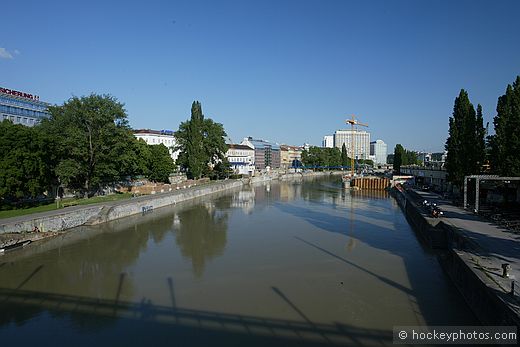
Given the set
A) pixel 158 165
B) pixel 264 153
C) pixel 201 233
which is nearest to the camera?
pixel 201 233

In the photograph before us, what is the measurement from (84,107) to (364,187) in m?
51.9

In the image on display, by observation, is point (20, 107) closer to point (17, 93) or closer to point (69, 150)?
point (17, 93)

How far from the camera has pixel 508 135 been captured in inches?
956

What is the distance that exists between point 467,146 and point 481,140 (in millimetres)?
1418

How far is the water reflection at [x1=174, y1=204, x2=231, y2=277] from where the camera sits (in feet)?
66.7

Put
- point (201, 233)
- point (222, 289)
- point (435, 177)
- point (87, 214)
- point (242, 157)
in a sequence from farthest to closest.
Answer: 1. point (242, 157)
2. point (435, 177)
3. point (87, 214)
4. point (201, 233)
5. point (222, 289)

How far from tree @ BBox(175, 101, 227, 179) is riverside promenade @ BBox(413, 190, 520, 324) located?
134ft

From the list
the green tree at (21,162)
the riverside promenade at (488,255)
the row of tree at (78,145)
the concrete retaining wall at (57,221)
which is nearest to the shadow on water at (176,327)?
A: the riverside promenade at (488,255)

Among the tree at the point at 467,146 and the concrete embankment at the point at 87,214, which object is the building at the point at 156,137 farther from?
the tree at the point at 467,146

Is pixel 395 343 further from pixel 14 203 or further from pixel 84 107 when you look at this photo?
pixel 84 107

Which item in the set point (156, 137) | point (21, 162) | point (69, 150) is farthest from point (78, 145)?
point (156, 137)

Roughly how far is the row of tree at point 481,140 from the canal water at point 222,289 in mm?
7941

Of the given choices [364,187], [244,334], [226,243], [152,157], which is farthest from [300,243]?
[364,187]

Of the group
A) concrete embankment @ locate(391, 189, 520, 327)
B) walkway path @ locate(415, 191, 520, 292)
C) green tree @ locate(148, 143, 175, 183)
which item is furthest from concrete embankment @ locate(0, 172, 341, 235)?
walkway path @ locate(415, 191, 520, 292)
